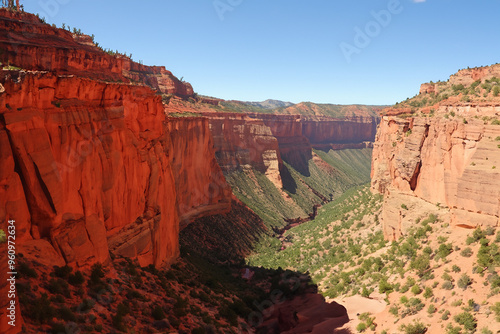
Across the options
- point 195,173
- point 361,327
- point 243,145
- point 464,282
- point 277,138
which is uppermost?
point 277,138

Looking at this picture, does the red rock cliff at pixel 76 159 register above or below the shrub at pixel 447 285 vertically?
above

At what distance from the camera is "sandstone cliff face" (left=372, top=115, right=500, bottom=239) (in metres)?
26.9

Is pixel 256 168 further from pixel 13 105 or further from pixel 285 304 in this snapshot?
pixel 13 105

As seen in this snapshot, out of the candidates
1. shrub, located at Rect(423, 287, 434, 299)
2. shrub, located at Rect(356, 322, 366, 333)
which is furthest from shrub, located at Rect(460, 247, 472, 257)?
shrub, located at Rect(356, 322, 366, 333)

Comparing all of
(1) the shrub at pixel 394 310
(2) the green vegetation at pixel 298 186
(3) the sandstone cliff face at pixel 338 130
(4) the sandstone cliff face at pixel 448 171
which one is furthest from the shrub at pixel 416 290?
(3) the sandstone cliff face at pixel 338 130

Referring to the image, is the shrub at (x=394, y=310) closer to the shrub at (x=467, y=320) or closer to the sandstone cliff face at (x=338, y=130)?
the shrub at (x=467, y=320)

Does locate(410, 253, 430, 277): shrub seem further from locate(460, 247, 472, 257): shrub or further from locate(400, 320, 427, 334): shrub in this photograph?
locate(400, 320, 427, 334): shrub

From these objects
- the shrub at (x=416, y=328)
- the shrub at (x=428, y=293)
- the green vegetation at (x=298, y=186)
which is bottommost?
the green vegetation at (x=298, y=186)

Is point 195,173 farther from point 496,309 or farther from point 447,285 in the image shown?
point 496,309

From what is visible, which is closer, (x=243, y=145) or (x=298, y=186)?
(x=243, y=145)

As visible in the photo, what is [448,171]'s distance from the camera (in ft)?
104

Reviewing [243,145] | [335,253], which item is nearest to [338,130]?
[243,145]

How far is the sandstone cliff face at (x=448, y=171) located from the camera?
1061 inches

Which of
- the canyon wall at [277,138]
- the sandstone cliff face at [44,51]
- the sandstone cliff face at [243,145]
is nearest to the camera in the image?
the sandstone cliff face at [44,51]
